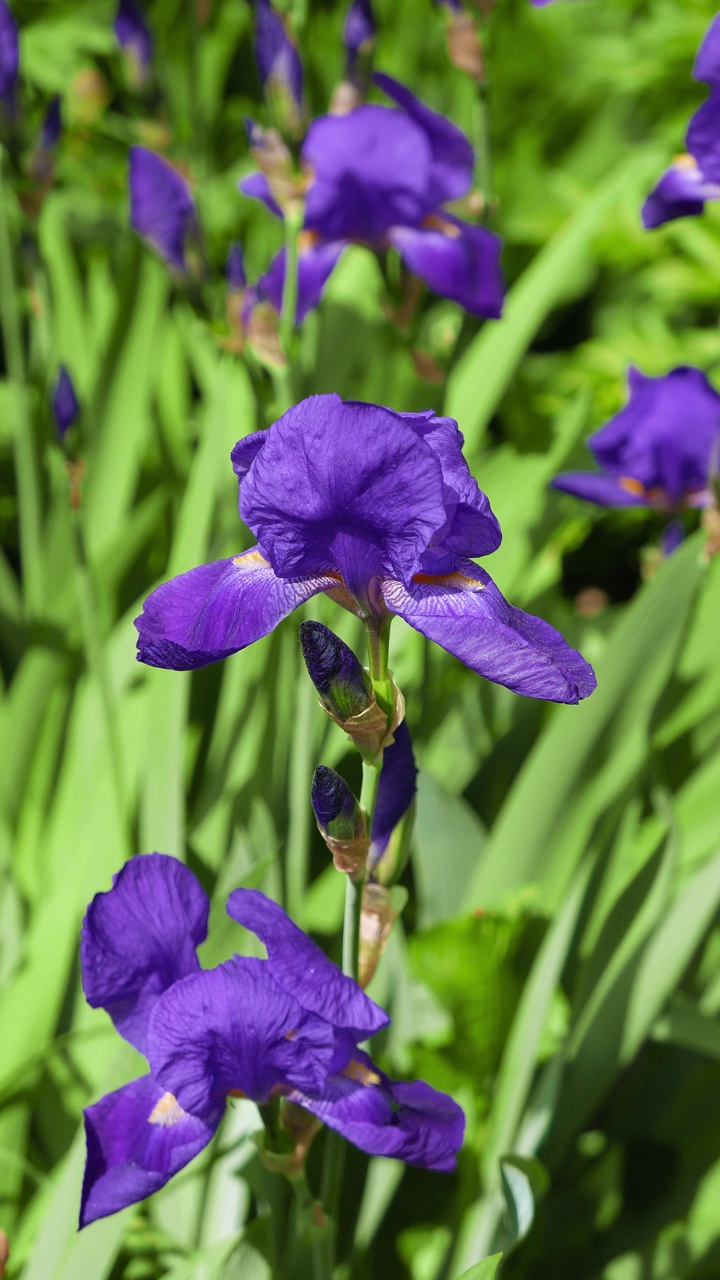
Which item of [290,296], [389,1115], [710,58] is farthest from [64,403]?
[389,1115]

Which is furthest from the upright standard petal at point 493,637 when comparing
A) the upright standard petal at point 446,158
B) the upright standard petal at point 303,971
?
the upright standard petal at point 446,158

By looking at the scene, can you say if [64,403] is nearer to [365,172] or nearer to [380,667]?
[365,172]

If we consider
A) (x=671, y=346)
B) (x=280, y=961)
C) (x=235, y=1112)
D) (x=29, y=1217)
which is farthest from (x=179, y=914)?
(x=671, y=346)

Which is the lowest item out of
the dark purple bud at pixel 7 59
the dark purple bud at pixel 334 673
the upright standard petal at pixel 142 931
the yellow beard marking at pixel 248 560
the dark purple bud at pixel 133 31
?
the upright standard petal at pixel 142 931

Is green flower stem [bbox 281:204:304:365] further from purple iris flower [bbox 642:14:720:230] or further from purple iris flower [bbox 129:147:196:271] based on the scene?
purple iris flower [bbox 642:14:720:230]

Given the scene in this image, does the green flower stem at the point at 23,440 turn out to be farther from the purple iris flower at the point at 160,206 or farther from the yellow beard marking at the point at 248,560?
the yellow beard marking at the point at 248,560

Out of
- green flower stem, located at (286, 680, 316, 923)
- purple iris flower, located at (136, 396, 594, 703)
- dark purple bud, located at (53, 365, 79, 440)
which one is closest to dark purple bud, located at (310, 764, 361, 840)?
purple iris flower, located at (136, 396, 594, 703)
